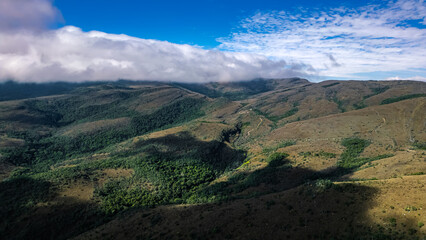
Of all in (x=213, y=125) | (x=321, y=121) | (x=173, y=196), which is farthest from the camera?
(x=213, y=125)

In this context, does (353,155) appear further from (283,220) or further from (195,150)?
(195,150)

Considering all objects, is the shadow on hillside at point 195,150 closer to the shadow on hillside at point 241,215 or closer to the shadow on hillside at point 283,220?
the shadow on hillside at point 241,215

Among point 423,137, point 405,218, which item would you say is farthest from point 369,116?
point 405,218

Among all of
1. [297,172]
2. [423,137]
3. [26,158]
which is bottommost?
[26,158]

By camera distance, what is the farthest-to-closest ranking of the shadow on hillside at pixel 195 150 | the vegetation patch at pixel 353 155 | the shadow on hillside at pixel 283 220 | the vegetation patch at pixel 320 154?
the shadow on hillside at pixel 195 150 → the vegetation patch at pixel 320 154 → the vegetation patch at pixel 353 155 → the shadow on hillside at pixel 283 220

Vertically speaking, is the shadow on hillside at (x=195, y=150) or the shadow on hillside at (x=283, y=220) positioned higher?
the shadow on hillside at (x=283, y=220)

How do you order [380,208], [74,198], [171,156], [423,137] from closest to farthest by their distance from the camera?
[380,208] → [74,198] → [423,137] → [171,156]

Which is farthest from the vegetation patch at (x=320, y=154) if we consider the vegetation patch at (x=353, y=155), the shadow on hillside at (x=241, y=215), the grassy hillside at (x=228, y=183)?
the shadow on hillside at (x=241, y=215)

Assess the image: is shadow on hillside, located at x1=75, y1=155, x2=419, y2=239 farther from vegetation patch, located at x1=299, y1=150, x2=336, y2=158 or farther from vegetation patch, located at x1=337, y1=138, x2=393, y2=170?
vegetation patch, located at x1=299, y1=150, x2=336, y2=158

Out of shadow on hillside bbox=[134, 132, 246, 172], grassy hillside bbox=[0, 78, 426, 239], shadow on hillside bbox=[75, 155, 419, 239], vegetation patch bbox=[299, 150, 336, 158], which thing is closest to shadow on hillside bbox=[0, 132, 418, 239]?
shadow on hillside bbox=[75, 155, 419, 239]

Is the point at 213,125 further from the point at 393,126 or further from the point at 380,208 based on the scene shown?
the point at 380,208

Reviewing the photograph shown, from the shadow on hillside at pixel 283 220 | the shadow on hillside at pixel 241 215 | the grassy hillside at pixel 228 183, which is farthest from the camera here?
the grassy hillside at pixel 228 183
